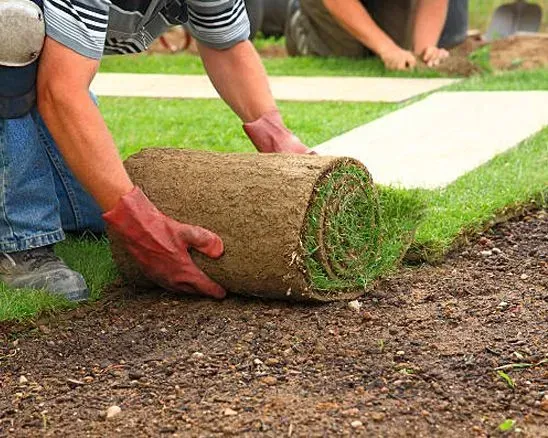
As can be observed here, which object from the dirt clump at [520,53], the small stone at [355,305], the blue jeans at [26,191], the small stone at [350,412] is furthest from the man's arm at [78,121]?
the dirt clump at [520,53]

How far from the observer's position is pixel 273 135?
11.7ft

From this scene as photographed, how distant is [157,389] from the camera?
257 centimetres

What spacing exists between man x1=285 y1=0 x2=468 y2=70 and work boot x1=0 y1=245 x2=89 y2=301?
13.2 ft

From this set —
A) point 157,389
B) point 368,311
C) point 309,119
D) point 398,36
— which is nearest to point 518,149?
point 309,119

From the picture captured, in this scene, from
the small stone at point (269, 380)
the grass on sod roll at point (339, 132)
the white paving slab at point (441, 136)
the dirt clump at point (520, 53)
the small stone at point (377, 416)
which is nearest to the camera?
the small stone at point (377, 416)

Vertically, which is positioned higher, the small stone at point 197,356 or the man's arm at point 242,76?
the man's arm at point 242,76

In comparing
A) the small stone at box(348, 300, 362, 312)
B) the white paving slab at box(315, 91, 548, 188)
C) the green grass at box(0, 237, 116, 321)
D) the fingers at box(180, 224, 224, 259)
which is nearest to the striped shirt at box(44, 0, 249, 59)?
the fingers at box(180, 224, 224, 259)

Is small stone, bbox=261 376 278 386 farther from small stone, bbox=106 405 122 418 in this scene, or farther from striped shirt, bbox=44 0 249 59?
striped shirt, bbox=44 0 249 59

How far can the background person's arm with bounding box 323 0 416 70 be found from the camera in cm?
703

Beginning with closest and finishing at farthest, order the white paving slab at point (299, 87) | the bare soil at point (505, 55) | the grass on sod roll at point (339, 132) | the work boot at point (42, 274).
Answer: the work boot at point (42, 274)
the grass on sod roll at point (339, 132)
the white paving slab at point (299, 87)
the bare soil at point (505, 55)

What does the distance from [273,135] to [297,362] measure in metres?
1.07

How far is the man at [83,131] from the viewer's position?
2908 millimetres

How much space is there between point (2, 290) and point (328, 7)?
4412 millimetres

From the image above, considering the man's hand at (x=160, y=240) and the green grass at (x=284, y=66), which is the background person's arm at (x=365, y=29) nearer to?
the green grass at (x=284, y=66)
